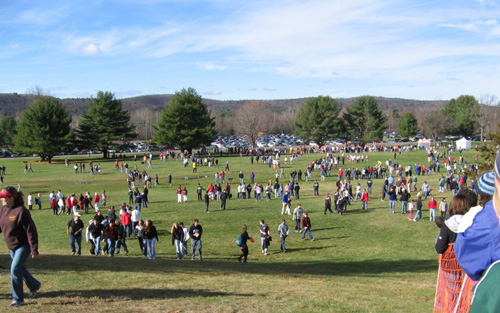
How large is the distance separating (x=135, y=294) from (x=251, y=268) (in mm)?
5763

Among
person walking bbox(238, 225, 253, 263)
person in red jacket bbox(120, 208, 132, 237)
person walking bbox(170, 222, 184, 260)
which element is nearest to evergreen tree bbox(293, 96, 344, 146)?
person in red jacket bbox(120, 208, 132, 237)

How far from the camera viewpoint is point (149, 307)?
258 inches

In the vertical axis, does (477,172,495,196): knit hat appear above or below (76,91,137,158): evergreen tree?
below

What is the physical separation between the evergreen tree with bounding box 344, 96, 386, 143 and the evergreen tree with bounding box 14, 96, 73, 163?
2166 inches

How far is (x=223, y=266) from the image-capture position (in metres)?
12.8

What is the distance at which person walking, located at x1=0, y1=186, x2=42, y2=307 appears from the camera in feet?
19.7

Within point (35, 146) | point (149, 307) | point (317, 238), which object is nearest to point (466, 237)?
point (149, 307)

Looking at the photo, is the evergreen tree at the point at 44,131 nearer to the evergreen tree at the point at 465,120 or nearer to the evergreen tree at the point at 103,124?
the evergreen tree at the point at 103,124

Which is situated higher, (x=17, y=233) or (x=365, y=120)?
(x=365, y=120)

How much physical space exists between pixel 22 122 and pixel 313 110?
52.5 meters

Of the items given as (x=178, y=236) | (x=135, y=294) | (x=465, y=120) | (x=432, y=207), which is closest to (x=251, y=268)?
(x=178, y=236)

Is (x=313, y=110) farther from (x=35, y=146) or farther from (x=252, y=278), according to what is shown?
(x=252, y=278)

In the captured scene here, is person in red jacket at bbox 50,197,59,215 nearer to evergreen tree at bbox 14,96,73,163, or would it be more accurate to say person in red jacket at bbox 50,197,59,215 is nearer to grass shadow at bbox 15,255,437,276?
grass shadow at bbox 15,255,437,276

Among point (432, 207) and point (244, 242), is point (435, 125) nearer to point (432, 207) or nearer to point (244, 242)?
point (432, 207)
